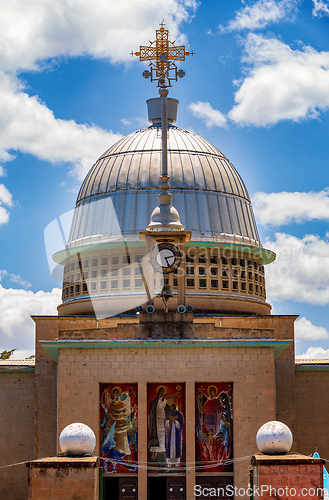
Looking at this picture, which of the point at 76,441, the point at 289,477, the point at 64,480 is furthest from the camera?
the point at 76,441

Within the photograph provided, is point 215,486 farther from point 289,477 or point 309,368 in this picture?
point 289,477

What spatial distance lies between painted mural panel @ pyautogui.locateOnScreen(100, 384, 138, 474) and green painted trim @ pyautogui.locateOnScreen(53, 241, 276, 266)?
10.8 meters

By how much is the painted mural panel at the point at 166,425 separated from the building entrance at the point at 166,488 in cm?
49

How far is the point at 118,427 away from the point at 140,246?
1203cm

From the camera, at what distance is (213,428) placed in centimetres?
3816

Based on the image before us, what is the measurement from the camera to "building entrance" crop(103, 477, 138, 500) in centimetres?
3759

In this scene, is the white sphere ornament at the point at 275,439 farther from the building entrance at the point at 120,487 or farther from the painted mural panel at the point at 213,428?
the building entrance at the point at 120,487

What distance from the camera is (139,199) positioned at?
4912 centimetres

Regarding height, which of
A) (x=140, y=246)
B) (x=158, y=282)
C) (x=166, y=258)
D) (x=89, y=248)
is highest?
(x=89, y=248)

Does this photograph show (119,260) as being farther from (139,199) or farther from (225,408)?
(225,408)

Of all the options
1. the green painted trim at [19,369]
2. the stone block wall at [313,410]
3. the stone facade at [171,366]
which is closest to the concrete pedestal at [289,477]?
the stone facade at [171,366]

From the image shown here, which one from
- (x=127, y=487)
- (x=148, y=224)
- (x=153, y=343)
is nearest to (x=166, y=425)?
(x=127, y=487)

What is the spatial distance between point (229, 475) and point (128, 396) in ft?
17.0

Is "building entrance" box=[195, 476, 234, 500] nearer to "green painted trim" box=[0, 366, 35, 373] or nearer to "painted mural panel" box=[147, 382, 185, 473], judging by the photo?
"painted mural panel" box=[147, 382, 185, 473]
